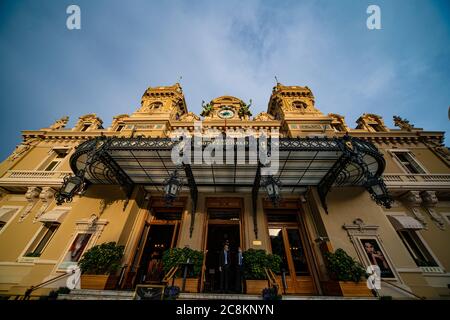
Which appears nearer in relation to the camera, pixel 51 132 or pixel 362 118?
pixel 51 132

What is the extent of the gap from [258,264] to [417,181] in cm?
1213

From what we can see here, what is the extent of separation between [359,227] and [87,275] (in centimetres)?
1269

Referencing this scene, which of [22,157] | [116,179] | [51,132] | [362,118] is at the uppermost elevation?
[362,118]

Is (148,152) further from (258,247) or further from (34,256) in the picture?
(34,256)

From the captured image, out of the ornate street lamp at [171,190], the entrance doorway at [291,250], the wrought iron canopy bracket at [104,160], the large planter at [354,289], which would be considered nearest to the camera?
the large planter at [354,289]

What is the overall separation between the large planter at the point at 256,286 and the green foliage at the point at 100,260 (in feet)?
18.9

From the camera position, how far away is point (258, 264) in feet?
24.3

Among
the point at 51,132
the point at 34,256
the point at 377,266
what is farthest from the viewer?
the point at 51,132

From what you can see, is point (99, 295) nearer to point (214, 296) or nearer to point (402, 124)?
point (214, 296)

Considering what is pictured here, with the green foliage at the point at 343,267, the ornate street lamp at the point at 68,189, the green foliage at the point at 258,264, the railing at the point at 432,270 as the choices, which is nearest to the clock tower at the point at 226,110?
the ornate street lamp at the point at 68,189

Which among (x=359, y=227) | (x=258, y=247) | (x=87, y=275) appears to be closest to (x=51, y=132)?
(x=87, y=275)

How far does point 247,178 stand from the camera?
993cm

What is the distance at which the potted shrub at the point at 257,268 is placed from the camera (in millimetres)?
7047

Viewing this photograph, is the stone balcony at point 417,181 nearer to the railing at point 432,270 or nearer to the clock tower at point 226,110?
the railing at point 432,270
